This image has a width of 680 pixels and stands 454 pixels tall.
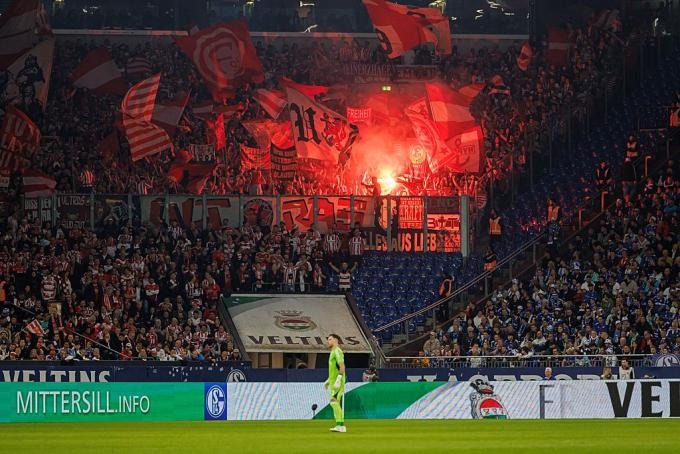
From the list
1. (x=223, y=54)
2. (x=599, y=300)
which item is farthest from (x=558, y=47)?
(x=599, y=300)

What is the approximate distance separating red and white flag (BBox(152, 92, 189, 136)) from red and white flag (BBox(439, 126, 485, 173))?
990cm

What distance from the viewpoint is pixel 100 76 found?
53500 millimetres

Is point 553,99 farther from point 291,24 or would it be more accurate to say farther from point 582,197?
point 291,24

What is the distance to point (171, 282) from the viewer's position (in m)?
47.5

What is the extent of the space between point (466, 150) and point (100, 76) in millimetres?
14360

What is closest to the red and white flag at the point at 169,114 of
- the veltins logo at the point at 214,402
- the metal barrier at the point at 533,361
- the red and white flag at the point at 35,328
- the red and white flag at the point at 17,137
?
the red and white flag at the point at 17,137

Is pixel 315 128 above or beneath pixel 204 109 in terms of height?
beneath

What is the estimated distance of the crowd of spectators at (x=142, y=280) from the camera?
44000 millimetres

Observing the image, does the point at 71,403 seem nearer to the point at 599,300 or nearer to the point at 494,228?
the point at 599,300

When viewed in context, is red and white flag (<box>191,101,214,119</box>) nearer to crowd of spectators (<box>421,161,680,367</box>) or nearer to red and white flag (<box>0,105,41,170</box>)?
red and white flag (<box>0,105,41,170</box>)

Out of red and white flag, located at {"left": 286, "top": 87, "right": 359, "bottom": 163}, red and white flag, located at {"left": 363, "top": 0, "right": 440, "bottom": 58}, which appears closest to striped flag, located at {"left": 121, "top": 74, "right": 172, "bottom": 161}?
red and white flag, located at {"left": 286, "top": 87, "right": 359, "bottom": 163}

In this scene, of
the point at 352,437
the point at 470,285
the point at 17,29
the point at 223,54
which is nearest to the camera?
the point at 352,437

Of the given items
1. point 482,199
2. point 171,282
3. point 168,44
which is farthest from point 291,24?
point 171,282

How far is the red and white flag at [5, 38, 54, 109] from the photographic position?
50750 mm
